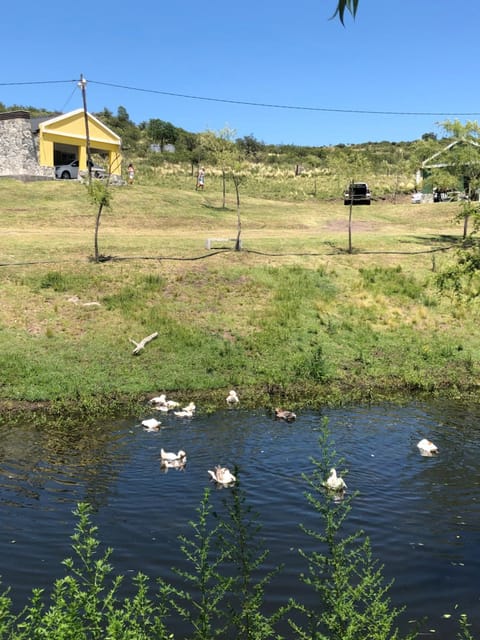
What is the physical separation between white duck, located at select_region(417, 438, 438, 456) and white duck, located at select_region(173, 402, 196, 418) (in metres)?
6.49

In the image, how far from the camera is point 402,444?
15.6 m

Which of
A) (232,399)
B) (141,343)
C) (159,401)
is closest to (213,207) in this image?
(141,343)

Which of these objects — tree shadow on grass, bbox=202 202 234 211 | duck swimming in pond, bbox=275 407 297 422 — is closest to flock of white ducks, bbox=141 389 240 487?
duck swimming in pond, bbox=275 407 297 422

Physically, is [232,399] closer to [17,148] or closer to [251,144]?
[17,148]

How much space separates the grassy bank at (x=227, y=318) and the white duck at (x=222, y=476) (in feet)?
20.6

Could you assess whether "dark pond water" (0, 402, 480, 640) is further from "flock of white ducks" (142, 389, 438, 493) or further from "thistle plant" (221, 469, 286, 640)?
"thistle plant" (221, 469, 286, 640)

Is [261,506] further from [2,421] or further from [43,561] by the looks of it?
[2,421]

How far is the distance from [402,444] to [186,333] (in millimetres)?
10350

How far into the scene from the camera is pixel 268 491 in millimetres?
12531

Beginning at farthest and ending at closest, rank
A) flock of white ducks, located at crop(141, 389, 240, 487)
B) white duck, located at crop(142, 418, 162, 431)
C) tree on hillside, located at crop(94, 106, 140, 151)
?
tree on hillside, located at crop(94, 106, 140, 151) → white duck, located at crop(142, 418, 162, 431) → flock of white ducks, located at crop(141, 389, 240, 487)

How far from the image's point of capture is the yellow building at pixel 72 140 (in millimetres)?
55250

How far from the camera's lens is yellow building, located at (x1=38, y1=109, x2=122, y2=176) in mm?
55250

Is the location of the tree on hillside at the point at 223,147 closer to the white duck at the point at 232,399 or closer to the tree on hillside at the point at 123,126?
the white duck at the point at 232,399

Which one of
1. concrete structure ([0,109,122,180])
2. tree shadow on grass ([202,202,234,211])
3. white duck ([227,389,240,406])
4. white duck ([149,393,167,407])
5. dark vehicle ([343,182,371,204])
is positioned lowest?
white duck ([227,389,240,406])
